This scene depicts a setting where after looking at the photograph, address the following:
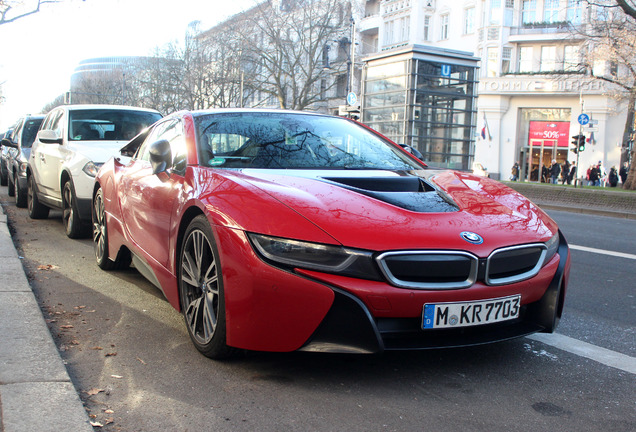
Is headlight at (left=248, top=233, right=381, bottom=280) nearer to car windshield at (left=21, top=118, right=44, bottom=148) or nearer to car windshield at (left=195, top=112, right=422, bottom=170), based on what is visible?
car windshield at (left=195, top=112, right=422, bottom=170)

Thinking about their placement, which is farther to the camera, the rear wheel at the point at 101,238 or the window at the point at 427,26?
the window at the point at 427,26

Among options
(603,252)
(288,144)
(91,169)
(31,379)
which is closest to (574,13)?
(603,252)

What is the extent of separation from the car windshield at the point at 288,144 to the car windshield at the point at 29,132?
1020 centimetres

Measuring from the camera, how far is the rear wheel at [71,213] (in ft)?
25.1

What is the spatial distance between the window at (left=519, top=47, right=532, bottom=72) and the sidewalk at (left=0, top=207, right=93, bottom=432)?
42.4m

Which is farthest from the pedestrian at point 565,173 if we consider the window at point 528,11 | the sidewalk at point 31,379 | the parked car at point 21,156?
the sidewalk at point 31,379

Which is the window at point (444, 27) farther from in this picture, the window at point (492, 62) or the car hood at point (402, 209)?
the car hood at point (402, 209)

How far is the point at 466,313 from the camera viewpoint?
304 centimetres

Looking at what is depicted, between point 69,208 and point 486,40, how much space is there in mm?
39236

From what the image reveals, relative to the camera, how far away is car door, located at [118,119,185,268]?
13.1 feet

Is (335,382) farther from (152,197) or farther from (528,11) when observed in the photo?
(528,11)

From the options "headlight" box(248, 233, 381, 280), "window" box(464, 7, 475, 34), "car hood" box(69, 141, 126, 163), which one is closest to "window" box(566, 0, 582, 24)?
"window" box(464, 7, 475, 34)

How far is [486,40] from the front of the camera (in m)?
42.8

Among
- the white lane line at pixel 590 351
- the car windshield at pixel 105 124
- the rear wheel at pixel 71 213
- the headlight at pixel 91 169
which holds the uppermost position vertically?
the car windshield at pixel 105 124
